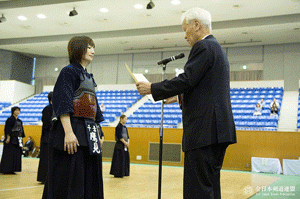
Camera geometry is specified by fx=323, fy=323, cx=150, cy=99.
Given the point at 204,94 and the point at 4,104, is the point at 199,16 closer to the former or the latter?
the point at 204,94

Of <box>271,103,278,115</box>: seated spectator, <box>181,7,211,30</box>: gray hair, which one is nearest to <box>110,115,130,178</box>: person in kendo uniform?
<box>181,7,211,30</box>: gray hair

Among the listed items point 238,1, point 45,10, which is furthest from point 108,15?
point 238,1

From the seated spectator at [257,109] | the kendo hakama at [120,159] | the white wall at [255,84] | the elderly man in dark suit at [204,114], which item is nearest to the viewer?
the elderly man in dark suit at [204,114]

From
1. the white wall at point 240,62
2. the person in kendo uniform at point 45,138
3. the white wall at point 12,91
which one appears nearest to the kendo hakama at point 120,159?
the person in kendo uniform at point 45,138

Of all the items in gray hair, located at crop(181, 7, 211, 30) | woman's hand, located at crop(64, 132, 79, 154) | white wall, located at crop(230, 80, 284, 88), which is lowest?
woman's hand, located at crop(64, 132, 79, 154)

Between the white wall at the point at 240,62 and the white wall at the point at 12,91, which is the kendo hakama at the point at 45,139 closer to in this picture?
the white wall at the point at 240,62

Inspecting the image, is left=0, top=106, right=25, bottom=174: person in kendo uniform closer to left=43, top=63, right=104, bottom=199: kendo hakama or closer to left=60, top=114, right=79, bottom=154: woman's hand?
left=43, top=63, right=104, bottom=199: kendo hakama

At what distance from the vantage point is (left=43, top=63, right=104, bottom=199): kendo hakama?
221 centimetres

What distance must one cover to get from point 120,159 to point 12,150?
7.58 feet

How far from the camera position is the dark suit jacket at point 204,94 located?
1.91 meters

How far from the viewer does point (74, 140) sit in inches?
86.3

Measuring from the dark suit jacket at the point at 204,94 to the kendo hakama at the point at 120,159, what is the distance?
5.47 m

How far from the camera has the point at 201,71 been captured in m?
1.93

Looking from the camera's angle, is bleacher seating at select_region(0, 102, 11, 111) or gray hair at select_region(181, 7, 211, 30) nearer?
gray hair at select_region(181, 7, 211, 30)
